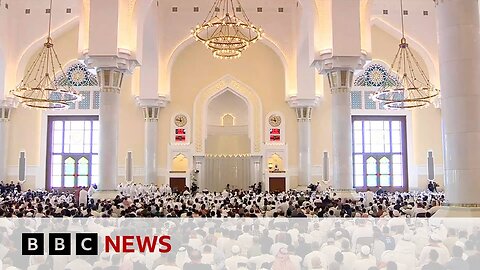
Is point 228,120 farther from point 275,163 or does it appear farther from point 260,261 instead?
point 260,261

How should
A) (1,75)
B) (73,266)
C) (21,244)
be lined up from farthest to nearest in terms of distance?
(1,75), (21,244), (73,266)

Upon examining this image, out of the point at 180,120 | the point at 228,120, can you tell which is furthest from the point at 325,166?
the point at 180,120

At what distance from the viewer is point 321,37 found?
660 inches

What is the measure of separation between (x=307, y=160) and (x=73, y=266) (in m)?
18.7

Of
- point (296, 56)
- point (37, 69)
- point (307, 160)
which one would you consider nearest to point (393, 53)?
point (296, 56)

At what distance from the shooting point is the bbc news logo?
7020 millimetres

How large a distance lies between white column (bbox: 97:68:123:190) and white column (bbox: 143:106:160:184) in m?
7.68

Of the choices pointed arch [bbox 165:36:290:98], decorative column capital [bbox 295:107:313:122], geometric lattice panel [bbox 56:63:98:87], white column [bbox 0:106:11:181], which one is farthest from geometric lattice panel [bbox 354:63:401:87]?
white column [bbox 0:106:11:181]

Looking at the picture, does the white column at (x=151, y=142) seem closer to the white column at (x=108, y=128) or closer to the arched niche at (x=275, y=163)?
the arched niche at (x=275, y=163)

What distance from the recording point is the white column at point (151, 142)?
23.6 meters

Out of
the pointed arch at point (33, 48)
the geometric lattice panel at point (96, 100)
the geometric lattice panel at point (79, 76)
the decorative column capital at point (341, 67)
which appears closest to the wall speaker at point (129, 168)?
the geometric lattice panel at point (96, 100)

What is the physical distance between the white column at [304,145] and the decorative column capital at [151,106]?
5994 mm

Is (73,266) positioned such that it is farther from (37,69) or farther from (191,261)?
(37,69)

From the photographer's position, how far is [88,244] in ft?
23.8
